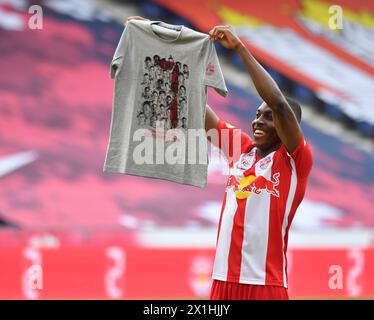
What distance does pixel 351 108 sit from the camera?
11.4 metres

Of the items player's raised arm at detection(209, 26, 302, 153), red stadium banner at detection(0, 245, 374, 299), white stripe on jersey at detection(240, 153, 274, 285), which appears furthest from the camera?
red stadium banner at detection(0, 245, 374, 299)

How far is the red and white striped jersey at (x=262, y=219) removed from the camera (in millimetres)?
4305

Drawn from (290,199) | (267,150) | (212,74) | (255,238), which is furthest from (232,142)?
(255,238)

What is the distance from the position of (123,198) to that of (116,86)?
5.91 metres

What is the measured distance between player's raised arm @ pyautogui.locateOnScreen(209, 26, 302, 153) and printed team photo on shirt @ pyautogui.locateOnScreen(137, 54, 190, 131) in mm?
487

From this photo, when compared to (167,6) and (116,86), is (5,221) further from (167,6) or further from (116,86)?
(116,86)

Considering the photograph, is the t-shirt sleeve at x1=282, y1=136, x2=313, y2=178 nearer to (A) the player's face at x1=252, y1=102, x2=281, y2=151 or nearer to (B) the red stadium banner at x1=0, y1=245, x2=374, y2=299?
(A) the player's face at x1=252, y1=102, x2=281, y2=151

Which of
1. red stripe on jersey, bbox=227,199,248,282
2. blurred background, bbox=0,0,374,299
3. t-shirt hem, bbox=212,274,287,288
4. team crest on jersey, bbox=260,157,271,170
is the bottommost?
t-shirt hem, bbox=212,274,287,288

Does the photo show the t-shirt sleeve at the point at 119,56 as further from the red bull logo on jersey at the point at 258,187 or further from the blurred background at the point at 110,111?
the blurred background at the point at 110,111

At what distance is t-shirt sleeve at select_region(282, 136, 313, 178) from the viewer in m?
4.33

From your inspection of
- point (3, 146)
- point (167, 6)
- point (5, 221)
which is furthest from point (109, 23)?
point (5, 221)

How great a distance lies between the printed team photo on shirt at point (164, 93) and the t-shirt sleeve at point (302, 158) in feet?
2.26

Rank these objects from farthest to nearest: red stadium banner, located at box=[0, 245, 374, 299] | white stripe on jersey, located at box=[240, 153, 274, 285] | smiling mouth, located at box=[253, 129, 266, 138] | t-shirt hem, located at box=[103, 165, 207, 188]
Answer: red stadium banner, located at box=[0, 245, 374, 299] < t-shirt hem, located at box=[103, 165, 207, 188] < smiling mouth, located at box=[253, 129, 266, 138] < white stripe on jersey, located at box=[240, 153, 274, 285]

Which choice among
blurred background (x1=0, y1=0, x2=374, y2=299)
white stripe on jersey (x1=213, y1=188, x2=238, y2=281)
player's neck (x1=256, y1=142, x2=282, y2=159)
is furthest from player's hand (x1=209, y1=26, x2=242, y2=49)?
blurred background (x1=0, y1=0, x2=374, y2=299)
